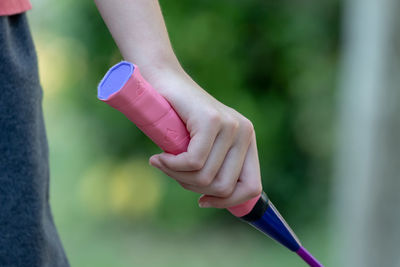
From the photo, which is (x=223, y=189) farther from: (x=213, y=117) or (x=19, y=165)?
(x=19, y=165)

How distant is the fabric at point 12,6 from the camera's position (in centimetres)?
106

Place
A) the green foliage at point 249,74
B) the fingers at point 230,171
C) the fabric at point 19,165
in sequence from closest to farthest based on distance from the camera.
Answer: the fabric at point 19,165 < the fingers at point 230,171 < the green foliage at point 249,74

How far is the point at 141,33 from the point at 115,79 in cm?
15

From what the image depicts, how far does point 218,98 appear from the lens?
13.2 feet

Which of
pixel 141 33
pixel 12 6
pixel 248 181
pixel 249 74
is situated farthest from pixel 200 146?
pixel 249 74

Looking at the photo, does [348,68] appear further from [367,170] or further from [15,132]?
[15,132]

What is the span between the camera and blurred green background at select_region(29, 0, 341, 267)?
4098 mm

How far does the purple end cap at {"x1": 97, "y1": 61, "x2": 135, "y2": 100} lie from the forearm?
0.35 ft

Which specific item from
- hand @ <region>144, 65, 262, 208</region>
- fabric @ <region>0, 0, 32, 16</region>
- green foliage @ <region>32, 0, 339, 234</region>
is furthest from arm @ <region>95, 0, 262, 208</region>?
green foliage @ <region>32, 0, 339, 234</region>

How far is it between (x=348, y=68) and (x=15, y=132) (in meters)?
3.15

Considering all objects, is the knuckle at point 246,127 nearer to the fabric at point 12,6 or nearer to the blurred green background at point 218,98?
the fabric at point 12,6

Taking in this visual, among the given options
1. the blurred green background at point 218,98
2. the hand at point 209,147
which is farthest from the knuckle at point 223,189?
the blurred green background at point 218,98

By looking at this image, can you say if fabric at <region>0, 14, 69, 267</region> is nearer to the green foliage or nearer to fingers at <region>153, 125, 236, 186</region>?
fingers at <region>153, 125, 236, 186</region>

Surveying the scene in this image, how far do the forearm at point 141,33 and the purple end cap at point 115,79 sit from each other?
0.11 m
